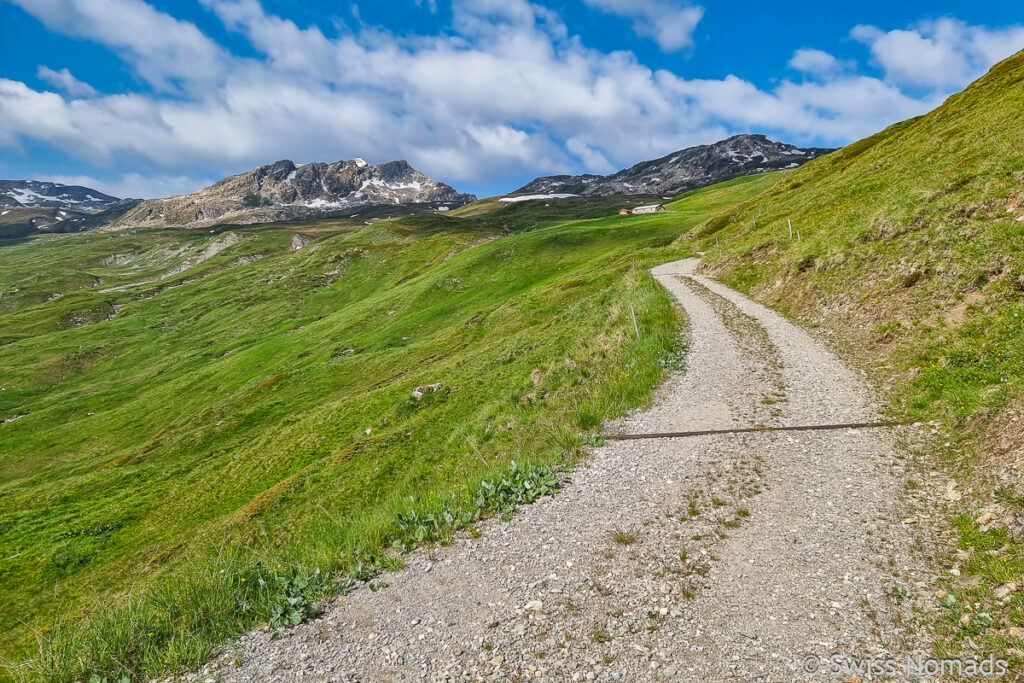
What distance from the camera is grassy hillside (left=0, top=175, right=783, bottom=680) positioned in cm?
936

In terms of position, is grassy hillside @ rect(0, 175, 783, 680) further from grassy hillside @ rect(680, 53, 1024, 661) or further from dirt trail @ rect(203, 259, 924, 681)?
grassy hillside @ rect(680, 53, 1024, 661)

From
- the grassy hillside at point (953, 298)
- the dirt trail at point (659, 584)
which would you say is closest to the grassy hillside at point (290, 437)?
the dirt trail at point (659, 584)

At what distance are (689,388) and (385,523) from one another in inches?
511

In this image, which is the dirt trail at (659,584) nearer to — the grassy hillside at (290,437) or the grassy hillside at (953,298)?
the grassy hillside at (953,298)

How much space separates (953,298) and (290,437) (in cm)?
4069

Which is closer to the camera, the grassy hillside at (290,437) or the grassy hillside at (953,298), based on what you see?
the grassy hillside at (953,298)

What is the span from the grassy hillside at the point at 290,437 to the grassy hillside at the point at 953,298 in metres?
8.15

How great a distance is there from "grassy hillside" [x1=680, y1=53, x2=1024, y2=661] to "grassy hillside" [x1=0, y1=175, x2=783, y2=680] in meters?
8.15

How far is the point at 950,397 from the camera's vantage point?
12.5 m

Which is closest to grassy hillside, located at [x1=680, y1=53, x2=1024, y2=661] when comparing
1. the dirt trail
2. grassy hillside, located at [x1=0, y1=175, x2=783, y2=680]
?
the dirt trail

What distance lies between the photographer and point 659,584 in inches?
309

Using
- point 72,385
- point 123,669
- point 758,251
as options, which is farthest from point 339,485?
point 72,385

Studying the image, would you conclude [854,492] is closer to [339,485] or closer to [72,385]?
[339,485]

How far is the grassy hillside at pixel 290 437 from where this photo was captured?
30.7ft
